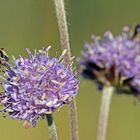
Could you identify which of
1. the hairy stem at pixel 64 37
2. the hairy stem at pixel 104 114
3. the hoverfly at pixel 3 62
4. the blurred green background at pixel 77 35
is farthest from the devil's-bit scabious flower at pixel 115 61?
the blurred green background at pixel 77 35

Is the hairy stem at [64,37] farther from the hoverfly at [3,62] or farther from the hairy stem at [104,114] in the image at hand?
the hoverfly at [3,62]

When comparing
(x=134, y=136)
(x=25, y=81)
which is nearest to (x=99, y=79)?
(x=25, y=81)

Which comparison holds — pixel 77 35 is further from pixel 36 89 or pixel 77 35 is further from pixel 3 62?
pixel 36 89

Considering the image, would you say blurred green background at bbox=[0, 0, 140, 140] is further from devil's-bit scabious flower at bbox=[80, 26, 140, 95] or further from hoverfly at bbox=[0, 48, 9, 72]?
hoverfly at bbox=[0, 48, 9, 72]

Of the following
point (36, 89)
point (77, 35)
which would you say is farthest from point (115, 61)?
point (77, 35)

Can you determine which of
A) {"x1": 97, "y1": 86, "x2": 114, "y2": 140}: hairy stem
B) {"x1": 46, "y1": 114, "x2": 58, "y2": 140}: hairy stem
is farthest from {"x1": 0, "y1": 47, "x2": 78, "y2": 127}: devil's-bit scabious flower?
{"x1": 97, "y1": 86, "x2": 114, "y2": 140}: hairy stem
